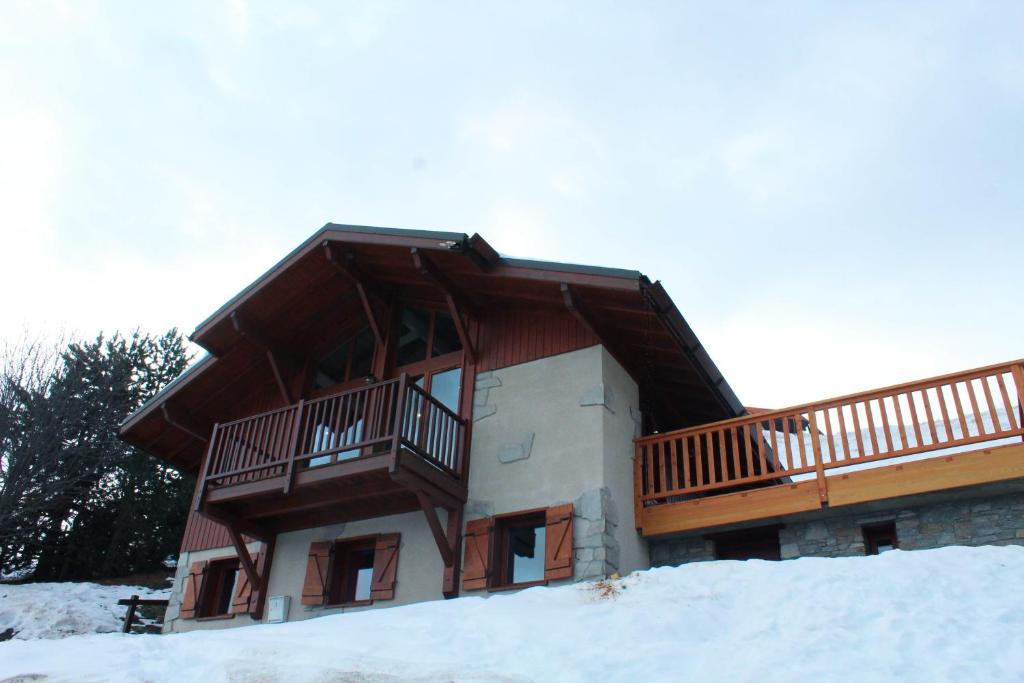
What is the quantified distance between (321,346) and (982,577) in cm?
1018

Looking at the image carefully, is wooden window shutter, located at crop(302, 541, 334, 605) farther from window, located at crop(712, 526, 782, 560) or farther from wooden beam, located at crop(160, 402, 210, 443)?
window, located at crop(712, 526, 782, 560)

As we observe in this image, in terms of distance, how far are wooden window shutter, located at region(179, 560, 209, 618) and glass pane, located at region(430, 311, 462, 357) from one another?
4.95 metres

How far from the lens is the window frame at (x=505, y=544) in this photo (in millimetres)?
10461

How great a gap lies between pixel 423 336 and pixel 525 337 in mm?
1992

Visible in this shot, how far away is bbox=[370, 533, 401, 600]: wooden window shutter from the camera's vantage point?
11.2m

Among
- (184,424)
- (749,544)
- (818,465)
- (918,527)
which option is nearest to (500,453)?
(749,544)

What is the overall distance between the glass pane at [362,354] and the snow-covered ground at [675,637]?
5645mm

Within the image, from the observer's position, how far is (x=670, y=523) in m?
10.9

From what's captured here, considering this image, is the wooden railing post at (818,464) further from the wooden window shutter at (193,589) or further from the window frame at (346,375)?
the wooden window shutter at (193,589)

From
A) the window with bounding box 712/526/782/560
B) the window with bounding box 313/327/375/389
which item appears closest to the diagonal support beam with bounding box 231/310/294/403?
the window with bounding box 313/327/375/389

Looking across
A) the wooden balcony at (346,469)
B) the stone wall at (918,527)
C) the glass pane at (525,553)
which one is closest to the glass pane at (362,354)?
the wooden balcony at (346,469)

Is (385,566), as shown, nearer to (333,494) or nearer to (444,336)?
(333,494)

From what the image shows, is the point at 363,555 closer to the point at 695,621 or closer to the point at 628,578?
the point at 628,578

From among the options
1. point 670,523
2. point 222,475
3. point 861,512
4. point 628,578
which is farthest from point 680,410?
point 222,475
